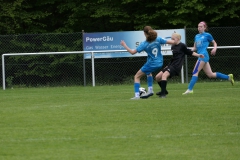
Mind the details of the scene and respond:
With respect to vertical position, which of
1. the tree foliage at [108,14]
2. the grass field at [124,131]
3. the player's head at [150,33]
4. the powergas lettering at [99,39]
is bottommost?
the grass field at [124,131]

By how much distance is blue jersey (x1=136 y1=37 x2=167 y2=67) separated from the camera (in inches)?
593

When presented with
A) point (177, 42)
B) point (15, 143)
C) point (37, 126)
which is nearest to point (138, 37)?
point (177, 42)

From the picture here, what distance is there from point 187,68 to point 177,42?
911 cm

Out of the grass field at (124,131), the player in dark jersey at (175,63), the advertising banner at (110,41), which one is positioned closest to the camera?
the grass field at (124,131)

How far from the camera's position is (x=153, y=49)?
15.2m

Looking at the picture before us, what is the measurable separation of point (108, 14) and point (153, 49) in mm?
13773

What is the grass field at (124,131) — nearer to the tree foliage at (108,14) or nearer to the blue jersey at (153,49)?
the blue jersey at (153,49)

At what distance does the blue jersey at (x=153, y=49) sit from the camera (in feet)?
49.4

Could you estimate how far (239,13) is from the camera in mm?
28828

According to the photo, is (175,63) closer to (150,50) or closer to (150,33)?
(150,50)

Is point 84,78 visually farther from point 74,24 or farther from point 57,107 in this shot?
point 57,107

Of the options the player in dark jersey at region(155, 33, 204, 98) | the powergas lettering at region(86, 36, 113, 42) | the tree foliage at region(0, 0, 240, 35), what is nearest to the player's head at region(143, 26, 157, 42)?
the player in dark jersey at region(155, 33, 204, 98)

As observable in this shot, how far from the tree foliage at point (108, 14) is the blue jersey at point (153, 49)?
12459mm

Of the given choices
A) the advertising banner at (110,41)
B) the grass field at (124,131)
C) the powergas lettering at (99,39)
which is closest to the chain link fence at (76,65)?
the advertising banner at (110,41)
